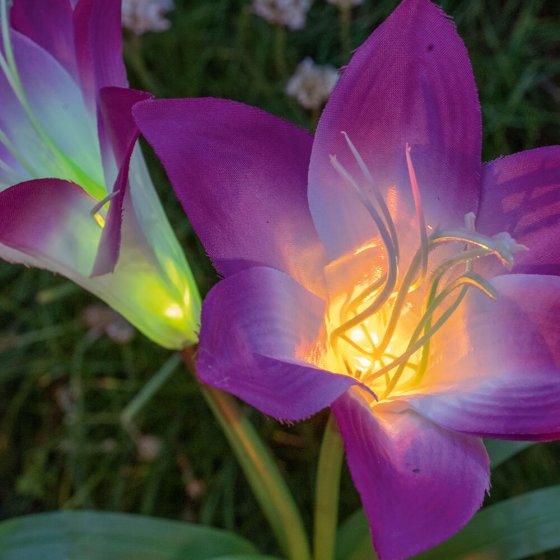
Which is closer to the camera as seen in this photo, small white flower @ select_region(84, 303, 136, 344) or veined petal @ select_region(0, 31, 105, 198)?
veined petal @ select_region(0, 31, 105, 198)

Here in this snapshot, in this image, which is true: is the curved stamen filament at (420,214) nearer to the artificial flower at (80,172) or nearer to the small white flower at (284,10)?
the artificial flower at (80,172)

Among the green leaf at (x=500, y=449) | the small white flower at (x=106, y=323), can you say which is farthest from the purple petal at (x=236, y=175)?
the small white flower at (x=106, y=323)

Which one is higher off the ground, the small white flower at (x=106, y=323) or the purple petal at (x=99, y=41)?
the purple petal at (x=99, y=41)

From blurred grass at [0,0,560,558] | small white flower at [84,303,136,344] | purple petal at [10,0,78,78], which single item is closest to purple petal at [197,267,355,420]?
purple petal at [10,0,78,78]

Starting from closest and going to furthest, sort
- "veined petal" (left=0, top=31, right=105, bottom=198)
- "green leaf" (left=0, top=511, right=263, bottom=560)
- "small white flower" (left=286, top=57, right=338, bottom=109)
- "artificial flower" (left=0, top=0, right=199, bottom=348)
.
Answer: "artificial flower" (left=0, top=0, right=199, bottom=348), "veined petal" (left=0, top=31, right=105, bottom=198), "green leaf" (left=0, top=511, right=263, bottom=560), "small white flower" (left=286, top=57, right=338, bottom=109)

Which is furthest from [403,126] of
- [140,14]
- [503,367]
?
[140,14]

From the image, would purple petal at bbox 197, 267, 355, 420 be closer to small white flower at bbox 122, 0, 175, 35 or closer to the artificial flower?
the artificial flower

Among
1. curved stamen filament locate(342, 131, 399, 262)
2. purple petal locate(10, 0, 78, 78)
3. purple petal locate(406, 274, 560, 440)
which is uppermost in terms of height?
purple petal locate(10, 0, 78, 78)
